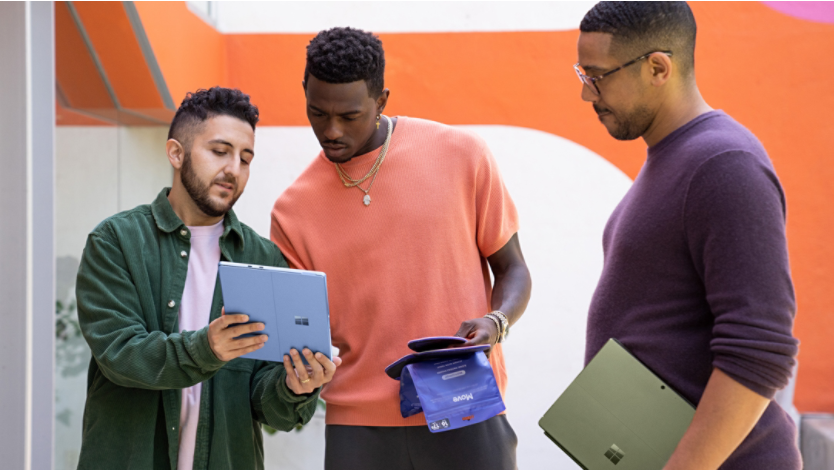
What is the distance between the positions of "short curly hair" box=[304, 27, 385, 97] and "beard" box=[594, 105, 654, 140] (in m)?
0.74

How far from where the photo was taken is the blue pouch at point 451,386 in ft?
5.74

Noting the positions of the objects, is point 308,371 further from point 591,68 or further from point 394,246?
point 591,68

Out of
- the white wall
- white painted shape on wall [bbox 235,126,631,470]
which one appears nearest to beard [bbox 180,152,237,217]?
the white wall

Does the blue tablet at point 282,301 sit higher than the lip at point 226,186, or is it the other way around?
the lip at point 226,186

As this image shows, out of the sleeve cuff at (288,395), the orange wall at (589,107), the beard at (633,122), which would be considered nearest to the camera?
the beard at (633,122)

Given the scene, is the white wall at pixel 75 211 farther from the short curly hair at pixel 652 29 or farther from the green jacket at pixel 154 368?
the short curly hair at pixel 652 29

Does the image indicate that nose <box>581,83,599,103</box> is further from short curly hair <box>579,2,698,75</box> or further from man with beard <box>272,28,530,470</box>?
man with beard <box>272,28,530,470</box>

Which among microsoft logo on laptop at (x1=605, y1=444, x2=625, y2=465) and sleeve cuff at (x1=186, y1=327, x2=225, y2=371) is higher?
sleeve cuff at (x1=186, y1=327, x2=225, y2=371)

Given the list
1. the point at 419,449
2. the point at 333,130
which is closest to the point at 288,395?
the point at 419,449

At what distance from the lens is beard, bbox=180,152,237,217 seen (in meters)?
2.05

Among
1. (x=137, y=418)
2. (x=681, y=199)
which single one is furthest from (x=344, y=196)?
(x=681, y=199)

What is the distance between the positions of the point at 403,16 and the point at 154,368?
13.1ft

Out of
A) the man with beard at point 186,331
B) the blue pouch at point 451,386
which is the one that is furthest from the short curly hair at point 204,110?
the blue pouch at point 451,386

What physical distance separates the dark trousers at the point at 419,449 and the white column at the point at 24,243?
114 centimetres
